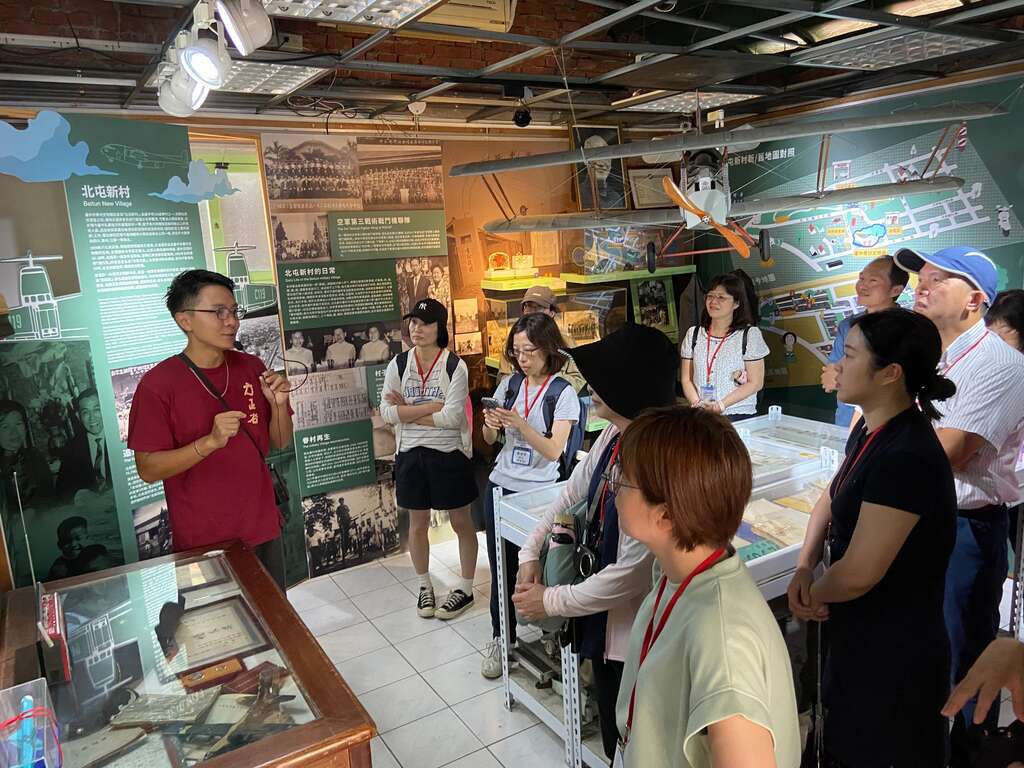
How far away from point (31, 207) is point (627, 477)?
322cm

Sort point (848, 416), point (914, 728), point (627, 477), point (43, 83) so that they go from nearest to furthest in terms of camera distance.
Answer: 1. point (627, 477)
2. point (914, 728)
3. point (43, 83)
4. point (848, 416)

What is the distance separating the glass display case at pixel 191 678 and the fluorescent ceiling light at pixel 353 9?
2005mm

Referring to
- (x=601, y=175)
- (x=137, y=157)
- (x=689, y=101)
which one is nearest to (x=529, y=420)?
(x=137, y=157)

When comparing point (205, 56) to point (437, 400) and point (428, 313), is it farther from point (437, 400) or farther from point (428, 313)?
point (437, 400)

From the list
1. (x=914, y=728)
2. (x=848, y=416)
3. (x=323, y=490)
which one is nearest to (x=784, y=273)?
(x=848, y=416)

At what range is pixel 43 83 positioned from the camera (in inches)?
145

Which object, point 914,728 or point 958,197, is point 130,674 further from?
point 958,197

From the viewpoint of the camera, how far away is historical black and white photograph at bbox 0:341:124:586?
330 cm

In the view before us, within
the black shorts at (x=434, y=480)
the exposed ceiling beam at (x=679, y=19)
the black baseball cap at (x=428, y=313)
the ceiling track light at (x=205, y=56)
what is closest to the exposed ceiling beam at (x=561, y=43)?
the exposed ceiling beam at (x=679, y=19)

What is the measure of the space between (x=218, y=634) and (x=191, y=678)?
0.68 ft

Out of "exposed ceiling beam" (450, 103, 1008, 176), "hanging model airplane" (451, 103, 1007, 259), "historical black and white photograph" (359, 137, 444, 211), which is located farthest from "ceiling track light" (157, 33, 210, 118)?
"historical black and white photograph" (359, 137, 444, 211)

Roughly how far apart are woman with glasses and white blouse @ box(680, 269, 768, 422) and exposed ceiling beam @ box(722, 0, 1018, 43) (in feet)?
5.12

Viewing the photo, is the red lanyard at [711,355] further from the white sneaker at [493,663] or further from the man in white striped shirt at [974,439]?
the white sneaker at [493,663]

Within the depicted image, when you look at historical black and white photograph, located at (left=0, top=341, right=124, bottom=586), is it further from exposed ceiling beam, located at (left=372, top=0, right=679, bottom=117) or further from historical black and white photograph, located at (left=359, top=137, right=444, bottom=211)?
exposed ceiling beam, located at (left=372, top=0, right=679, bottom=117)
